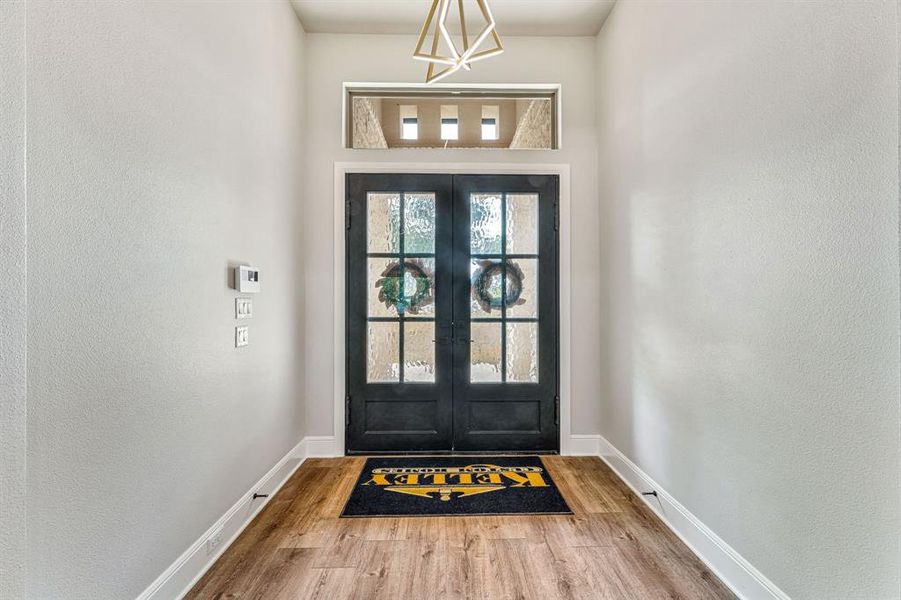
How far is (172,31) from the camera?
1782 mm

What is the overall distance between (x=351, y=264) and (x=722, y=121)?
2566 mm

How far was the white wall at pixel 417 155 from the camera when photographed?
139 inches

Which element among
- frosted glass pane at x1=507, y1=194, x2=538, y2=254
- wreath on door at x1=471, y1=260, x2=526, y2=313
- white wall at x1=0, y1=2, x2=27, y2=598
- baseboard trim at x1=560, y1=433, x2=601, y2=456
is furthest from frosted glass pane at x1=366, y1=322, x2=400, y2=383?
white wall at x1=0, y1=2, x2=27, y2=598

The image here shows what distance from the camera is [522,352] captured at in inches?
142

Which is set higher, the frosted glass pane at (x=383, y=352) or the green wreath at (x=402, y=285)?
the green wreath at (x=402, y=285)

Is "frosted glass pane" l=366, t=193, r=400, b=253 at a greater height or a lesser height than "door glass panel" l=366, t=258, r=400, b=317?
greater

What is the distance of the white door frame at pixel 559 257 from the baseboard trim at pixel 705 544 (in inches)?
25.9

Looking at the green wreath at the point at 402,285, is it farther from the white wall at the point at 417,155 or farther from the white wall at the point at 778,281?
the white wall at the point at 778,281

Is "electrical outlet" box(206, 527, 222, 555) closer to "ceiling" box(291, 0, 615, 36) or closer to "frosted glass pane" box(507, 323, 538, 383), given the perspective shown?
"frosted glass pane" box(507, 323, 538, 383)

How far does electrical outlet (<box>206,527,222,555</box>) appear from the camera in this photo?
2.05 m

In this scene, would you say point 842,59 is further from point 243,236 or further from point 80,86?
point 243,236

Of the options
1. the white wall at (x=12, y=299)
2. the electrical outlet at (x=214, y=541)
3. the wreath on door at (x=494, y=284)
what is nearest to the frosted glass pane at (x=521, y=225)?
the wreath on door at (x=494, y=284)

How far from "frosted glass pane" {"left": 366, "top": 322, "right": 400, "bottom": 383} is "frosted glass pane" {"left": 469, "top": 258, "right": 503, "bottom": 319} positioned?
64 cm

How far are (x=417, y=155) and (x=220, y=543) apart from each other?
110 inches
